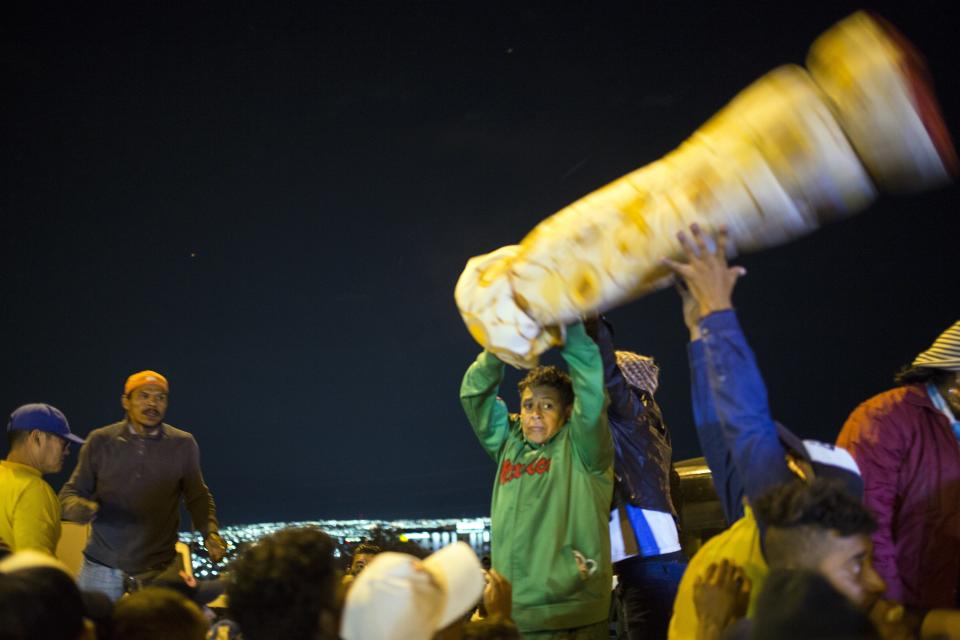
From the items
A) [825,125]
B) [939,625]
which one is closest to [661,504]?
[939,625]

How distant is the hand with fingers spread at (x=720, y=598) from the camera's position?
265 centimetres

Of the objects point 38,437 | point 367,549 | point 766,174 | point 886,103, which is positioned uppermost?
point 886,103

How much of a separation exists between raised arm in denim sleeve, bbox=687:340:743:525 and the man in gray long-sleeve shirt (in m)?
4.21

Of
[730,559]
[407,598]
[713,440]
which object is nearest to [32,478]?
[407,598]

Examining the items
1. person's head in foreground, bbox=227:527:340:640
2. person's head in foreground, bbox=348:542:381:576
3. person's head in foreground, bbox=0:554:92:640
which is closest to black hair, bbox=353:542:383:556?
person's head in foreground, bbox=348:542:381:576

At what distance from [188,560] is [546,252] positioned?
4473 millimetres

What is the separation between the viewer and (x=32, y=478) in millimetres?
5301

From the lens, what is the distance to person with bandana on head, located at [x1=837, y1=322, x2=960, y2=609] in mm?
3492

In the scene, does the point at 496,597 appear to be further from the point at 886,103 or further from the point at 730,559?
the point at 886,103

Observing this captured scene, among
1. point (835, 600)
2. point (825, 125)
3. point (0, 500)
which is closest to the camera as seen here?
point (835, 600)

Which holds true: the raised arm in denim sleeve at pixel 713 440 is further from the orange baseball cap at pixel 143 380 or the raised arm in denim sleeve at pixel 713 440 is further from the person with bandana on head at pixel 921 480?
the orange baseball cap at pixel 143 380

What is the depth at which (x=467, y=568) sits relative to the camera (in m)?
2.80

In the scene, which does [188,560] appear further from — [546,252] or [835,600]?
[835,600]

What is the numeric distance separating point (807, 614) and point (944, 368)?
86.1 inches
